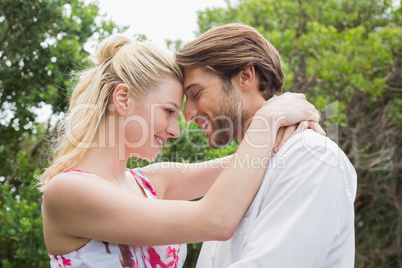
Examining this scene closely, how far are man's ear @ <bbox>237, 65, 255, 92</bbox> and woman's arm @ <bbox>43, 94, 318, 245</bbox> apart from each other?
0.57m

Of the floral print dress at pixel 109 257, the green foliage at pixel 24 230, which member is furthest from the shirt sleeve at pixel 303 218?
the green foliage at pixel 24 230

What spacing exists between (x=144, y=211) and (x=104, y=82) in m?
0.73

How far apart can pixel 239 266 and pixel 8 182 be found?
3580 mm

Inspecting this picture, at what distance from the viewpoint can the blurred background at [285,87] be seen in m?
4.39

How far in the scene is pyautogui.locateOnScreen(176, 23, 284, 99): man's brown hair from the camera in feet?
8.21

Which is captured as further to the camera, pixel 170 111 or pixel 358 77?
pixel 358 77

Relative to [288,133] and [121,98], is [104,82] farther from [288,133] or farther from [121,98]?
[288,133]

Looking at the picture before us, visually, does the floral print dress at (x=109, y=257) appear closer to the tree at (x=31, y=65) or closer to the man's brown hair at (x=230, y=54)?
the man's brown hair at (x=230, y=54)

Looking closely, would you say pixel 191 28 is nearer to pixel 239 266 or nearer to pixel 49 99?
pixel 49 99

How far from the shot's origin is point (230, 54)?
250 centimetres

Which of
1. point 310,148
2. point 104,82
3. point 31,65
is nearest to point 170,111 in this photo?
point 104,82

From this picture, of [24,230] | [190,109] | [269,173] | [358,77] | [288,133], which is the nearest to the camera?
[269,173]

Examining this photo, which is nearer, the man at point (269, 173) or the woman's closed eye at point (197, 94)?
the man at point (269, 173)

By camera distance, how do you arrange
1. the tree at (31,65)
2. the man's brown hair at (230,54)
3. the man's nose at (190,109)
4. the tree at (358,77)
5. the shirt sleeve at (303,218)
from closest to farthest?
the shirt sleeve at (303,218) < the man's brown hair at (230,54) < the man's nose at (190,109) < the tree at (31,65) < the tree at (358,77)
